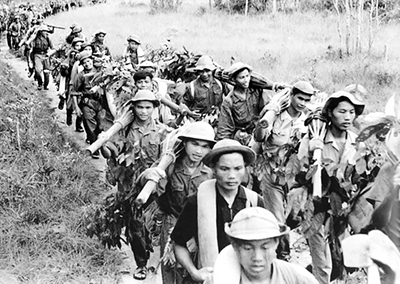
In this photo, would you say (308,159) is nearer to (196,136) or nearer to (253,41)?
(196,136)

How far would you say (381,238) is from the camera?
1879 mm

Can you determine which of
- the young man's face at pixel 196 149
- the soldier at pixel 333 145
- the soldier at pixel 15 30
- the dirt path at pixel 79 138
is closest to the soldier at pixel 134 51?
the dirt path at pixel 79 138

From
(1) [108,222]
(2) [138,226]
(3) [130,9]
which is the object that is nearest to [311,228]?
(2) [138,226]

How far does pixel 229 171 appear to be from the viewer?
11.4 feet

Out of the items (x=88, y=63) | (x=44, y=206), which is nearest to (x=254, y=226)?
(x=44, y=206)

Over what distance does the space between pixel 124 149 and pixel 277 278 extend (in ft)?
10.8

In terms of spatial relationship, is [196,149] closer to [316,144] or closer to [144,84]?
[316,144]

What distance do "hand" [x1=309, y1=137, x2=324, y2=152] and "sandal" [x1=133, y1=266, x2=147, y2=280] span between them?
2.07 metres

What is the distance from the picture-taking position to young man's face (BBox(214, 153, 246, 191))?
3.47 m

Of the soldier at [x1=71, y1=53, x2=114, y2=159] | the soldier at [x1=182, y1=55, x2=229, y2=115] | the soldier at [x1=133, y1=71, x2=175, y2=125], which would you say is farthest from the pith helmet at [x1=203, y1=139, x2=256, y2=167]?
the soldier at [x1=71, y1=53, x2=114, y2=159]

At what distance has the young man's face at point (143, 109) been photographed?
18.5 ft

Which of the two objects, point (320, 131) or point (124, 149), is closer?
point (320, 131)

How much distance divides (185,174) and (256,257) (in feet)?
6.11

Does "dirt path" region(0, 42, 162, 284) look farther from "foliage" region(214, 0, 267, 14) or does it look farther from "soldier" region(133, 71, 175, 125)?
"foliage" region(214, 0, 267, 14)
